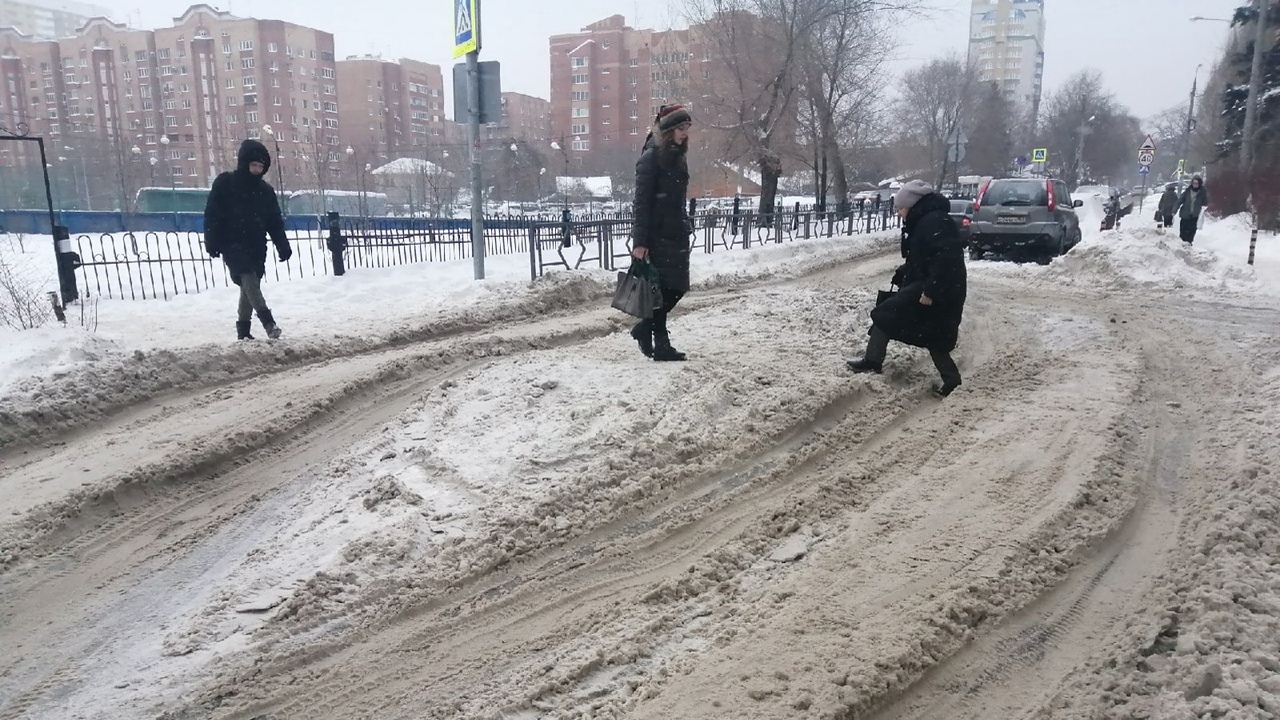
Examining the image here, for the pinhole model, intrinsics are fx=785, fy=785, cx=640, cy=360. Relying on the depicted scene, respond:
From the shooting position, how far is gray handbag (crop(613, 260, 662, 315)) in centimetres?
597

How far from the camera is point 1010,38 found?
122438 millimetres

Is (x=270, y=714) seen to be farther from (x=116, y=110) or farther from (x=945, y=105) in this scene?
(x=945, y=105)

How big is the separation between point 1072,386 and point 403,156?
52.1 meters

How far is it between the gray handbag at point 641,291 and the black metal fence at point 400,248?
19.7ft

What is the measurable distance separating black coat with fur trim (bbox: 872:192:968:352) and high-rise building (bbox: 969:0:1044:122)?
Result: 436 feet

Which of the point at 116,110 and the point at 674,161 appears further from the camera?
the point at 116,110

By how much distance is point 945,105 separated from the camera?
63.8m

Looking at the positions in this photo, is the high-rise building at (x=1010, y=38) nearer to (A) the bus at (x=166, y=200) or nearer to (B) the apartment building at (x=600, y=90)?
(B) the apartment building at (x=600, y=90)

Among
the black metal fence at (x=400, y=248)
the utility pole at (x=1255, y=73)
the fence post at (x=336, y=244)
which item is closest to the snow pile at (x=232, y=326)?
the fence post at (x=336, y=244)

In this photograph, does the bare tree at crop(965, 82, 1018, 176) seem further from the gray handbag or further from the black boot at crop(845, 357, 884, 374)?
the gray handbag

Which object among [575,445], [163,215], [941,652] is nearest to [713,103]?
[163,215]

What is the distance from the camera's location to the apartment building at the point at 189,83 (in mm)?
52875

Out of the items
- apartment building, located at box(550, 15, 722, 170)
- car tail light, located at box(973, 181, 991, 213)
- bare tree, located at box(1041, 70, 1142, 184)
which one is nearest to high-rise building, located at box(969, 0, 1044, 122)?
bare tree, located at box(1041, 70, 1142, 184)

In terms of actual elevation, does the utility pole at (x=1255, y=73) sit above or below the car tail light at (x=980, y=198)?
Answer: above
